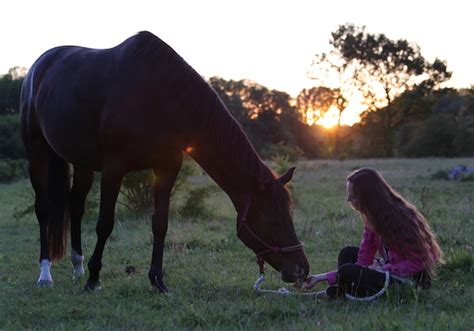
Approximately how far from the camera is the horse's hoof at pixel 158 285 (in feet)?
15.4

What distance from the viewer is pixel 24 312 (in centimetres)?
411

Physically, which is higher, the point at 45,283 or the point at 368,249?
the point at 368,249

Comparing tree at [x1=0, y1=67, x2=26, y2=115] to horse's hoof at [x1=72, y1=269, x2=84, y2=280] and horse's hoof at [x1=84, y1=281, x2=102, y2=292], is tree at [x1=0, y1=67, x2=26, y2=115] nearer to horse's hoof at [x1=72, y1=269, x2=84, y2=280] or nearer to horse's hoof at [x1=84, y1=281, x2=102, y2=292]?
horse's hoof at [x1=72, y1=269, x2=84, y2=280]

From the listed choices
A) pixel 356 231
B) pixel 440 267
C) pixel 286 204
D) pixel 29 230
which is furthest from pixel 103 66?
pixel 29 230

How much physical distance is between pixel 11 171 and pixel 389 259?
82.9ft

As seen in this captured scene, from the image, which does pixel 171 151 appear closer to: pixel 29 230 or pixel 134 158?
pixel 134 158

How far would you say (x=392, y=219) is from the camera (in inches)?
162

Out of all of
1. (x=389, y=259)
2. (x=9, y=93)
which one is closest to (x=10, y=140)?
(x=9, y=93)

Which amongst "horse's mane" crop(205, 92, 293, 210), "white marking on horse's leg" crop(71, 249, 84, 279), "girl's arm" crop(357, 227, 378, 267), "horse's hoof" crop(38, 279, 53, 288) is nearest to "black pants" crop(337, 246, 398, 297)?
"girl's arm" crop(357, 227, 378, 267)

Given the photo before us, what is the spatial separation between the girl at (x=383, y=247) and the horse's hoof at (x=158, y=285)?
48.9 inches

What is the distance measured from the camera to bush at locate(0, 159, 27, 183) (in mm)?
25891

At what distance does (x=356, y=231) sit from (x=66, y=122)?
4457 mm

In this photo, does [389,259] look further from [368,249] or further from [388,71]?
[388,71]

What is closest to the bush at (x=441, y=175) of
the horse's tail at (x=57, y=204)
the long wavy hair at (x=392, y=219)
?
the horse's tail at (x=57, y=204)
